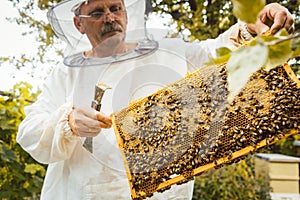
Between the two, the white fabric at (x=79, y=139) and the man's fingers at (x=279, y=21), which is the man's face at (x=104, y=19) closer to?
the white fabric at (x=79, y=139)

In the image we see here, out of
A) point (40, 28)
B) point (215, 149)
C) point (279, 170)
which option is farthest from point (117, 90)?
point (279, 170)

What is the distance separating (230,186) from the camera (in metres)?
4.39

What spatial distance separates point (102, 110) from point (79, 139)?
0.48 feet

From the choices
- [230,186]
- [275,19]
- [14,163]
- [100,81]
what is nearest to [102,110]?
[100,81]

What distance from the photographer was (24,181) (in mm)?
3004

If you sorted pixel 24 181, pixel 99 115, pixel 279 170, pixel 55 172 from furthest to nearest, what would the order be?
pixel 279 170, pixel 24 181, pixel 55 172, pixel 99 115

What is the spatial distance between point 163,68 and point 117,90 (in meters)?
0.16

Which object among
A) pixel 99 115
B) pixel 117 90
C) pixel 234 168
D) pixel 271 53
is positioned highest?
pixel 234 168

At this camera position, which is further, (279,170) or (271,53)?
(279,170)

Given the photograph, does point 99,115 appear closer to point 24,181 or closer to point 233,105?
point 233,105

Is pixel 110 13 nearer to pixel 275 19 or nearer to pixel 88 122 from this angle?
pixel 88 122

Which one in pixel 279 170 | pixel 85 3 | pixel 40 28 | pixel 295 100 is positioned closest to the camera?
pixel 295 100

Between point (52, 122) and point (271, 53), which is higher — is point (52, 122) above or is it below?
above

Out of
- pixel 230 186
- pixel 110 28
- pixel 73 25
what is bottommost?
pixel 110 28
